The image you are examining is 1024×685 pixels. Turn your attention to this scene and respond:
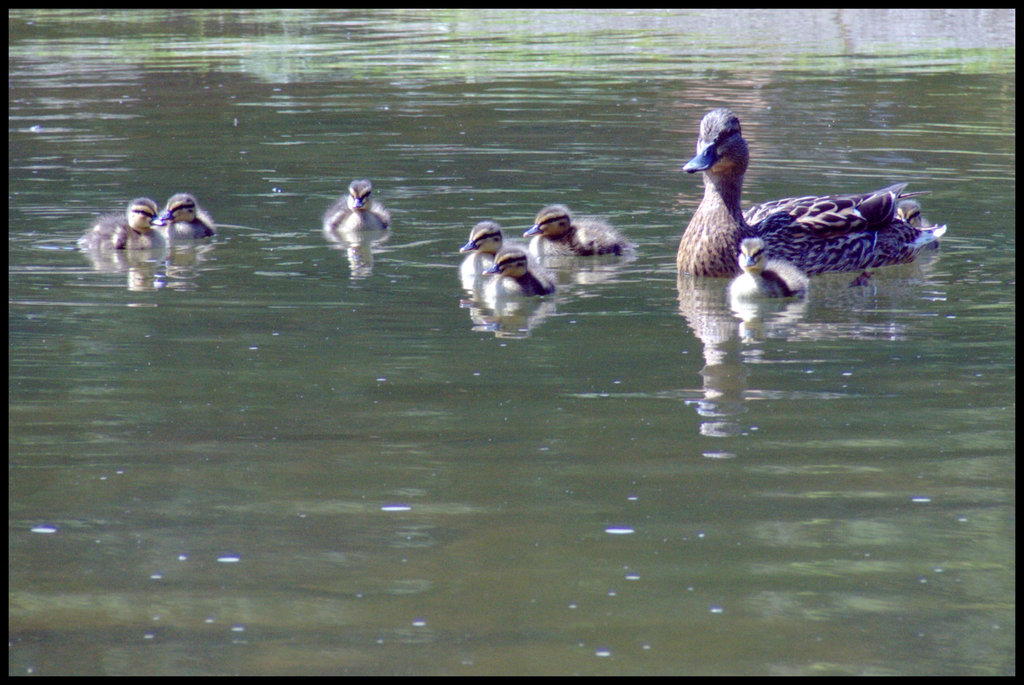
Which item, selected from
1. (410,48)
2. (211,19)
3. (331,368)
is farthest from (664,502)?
(211,19)

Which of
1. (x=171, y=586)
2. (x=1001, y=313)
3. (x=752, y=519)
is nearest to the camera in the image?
(x=171, y=586)

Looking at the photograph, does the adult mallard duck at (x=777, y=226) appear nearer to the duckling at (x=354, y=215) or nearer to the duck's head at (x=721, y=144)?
the duck's head at (x=721, y=144)

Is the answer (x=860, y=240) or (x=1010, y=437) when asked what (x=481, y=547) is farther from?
(x=860, y=240)

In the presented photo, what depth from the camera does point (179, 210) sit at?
10.5 meters

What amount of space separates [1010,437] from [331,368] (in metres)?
2.75

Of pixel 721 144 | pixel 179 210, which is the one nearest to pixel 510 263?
pixel 721 144

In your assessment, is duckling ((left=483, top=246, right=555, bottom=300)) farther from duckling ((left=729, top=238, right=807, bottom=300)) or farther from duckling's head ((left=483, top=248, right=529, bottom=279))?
duckling ((left=729, top=238, right=807, bottom=300))

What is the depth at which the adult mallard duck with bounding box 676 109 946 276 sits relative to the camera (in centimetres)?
942

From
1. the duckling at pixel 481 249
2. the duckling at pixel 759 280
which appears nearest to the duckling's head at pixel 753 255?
the duckling at pixel 759 280

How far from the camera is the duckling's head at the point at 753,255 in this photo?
28.7 ft

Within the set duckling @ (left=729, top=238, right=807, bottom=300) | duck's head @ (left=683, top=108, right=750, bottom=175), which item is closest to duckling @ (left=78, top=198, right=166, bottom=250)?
duck's head @ (left=683, top=108, right=750, bottom=175)

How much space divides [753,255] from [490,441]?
10.8 ft

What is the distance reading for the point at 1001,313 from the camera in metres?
8.17

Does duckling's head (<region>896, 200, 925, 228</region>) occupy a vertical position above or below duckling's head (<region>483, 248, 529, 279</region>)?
above
